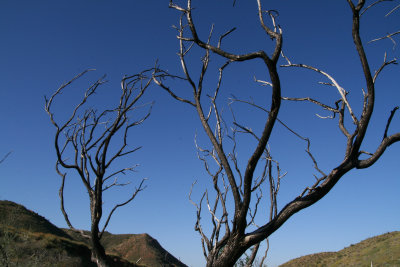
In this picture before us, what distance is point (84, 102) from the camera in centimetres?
605

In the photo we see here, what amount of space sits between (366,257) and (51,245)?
44921 mm

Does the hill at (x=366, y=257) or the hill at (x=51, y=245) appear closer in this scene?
the hill at (x=51, y=245)

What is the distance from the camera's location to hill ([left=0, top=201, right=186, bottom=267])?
953 centimetres

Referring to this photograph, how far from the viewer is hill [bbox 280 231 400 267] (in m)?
41.7

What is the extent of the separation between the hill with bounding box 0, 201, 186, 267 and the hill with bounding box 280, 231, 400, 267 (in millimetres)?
26805

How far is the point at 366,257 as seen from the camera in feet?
156

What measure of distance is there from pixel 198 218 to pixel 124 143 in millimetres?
2845

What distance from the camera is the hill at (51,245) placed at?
9.53 meters

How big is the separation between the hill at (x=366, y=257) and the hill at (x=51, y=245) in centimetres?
2680

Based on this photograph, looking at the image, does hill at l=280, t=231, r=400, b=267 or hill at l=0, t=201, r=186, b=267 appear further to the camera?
hill at l=280, t=231, r=400, b=267

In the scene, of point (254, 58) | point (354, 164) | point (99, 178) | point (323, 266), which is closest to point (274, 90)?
point (254, 58)

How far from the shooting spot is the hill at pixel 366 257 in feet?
137

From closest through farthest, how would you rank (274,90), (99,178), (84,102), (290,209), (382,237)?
1. (274,90)
2. (290,209)
3. (99,178)
4. (84,102)
5. (382,237)

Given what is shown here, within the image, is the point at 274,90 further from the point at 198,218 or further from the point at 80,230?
the point at 80,230
